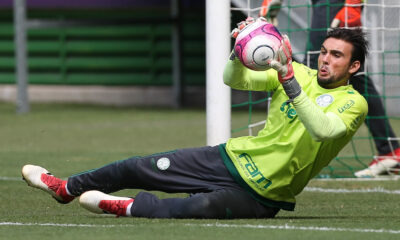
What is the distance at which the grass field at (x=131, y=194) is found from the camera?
4512 mm

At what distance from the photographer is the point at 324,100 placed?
16.9 ft

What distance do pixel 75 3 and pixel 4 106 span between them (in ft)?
8.31

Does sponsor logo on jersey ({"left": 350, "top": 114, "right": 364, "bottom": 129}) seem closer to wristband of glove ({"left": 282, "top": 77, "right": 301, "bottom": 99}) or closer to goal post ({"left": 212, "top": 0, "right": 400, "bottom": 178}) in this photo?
wristband of glove ({"left": 282, "top": 77, "right": 301, "bottom": 99})

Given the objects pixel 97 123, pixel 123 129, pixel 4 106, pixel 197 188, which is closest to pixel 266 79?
pixel 197 188

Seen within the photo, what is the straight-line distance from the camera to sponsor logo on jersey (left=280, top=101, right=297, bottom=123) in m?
5.09

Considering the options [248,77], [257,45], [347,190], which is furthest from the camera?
[347,190]

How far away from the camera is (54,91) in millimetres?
17891

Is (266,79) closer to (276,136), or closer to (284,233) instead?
(276,136)

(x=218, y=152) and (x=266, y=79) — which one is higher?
(x=266, y=79)

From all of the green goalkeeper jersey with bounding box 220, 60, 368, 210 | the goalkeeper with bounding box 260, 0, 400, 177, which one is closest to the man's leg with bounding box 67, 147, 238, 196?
the green goalkeeper jersey with bounding box 220, 60, 368, 210

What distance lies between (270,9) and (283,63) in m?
3.50

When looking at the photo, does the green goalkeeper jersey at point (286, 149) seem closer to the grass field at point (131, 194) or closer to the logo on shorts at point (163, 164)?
the grass field at point (131, 194)

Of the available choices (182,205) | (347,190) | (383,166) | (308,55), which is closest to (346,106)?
(182,205)

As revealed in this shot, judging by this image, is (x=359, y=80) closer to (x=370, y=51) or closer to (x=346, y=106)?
(x=370, y=51)
